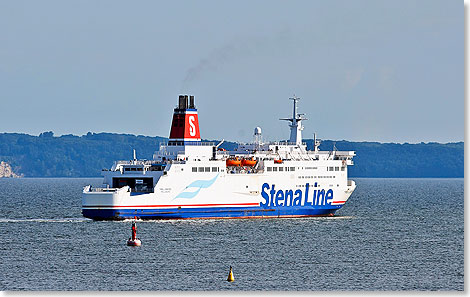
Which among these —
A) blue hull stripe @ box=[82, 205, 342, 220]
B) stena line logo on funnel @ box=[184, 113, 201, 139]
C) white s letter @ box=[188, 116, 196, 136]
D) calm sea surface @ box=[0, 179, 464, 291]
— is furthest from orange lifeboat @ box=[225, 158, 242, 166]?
calm sea surface @ box=[0, 179, 464, 291]

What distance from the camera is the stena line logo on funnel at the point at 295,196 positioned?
71375 mm

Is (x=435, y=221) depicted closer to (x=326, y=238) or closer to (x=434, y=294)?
(x=326, y=238)

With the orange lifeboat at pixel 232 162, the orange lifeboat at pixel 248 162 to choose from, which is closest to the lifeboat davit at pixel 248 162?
the orange lifeboat at pixel 248 162

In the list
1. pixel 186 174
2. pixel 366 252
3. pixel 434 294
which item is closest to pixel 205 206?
pixel 186 174

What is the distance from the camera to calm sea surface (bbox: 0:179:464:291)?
1730 inches

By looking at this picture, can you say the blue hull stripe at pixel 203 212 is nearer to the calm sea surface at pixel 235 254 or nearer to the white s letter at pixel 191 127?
the calm sea surface at pixel 235 254

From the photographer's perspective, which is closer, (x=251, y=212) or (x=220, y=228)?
(x=220, y=228)

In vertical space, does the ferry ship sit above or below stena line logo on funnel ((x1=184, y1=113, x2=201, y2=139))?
below

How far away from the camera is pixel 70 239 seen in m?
58.8

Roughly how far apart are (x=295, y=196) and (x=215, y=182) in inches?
255

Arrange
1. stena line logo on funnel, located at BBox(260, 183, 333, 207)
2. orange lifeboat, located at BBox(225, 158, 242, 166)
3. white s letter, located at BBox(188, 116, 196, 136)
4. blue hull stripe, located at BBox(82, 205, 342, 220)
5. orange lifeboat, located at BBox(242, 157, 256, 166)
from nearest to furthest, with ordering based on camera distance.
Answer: blue hull stripe, located at BBox(82, 205, 342, 220), stena line logo on funnel, located at BBox(260, 183, 333, 207), orange lifeboat, located at BBox(225, 158, 242, 166), orange lifeboat, located at BBox(242, 157, 256, 166), white s letter, located at BBox(188, 116, 196, 136)

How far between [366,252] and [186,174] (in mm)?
16713

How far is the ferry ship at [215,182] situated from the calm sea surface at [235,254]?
107cm

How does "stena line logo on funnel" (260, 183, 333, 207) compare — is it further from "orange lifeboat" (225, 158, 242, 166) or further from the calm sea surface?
"orange lifeboat" (225, 158, 242, 166)
